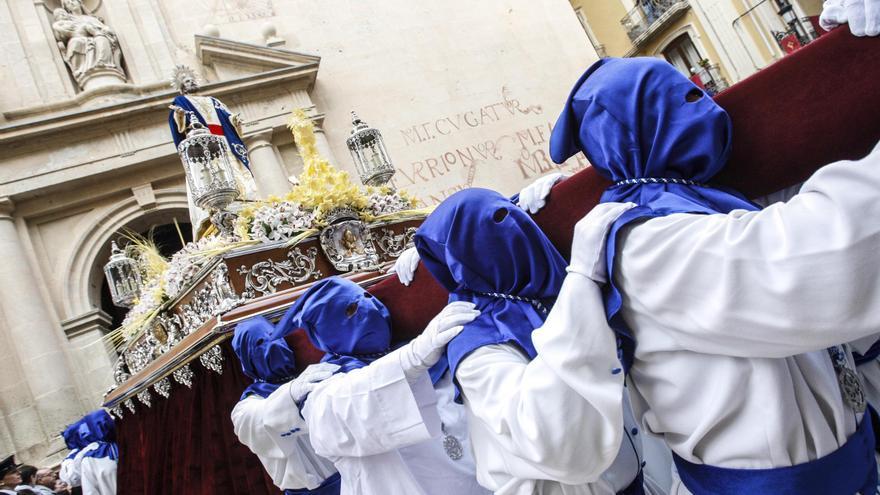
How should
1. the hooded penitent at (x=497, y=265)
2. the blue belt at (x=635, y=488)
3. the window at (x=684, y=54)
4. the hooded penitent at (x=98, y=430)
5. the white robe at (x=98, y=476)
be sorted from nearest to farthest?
1. the hooded penitent at (x=497, y=265)
2. the blue belt at (x=635, y=488)
3. the white robe at (x=98, y=476)
4. the hooded penitent at (x=98, y=430)
5. the window at (x=684, y=54)

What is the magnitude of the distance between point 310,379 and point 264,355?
571mm

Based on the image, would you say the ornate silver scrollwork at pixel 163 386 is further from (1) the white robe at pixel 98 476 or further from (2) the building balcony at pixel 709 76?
(2) the building balcony at pixel 709 76

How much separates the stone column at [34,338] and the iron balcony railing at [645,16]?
16.8 meters

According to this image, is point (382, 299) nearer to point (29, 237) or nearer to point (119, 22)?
point (29, 237)

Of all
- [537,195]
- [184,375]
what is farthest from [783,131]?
[184,375]

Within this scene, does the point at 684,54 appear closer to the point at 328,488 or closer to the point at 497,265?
the point at 328,488

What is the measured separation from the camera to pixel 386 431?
200 centimetres

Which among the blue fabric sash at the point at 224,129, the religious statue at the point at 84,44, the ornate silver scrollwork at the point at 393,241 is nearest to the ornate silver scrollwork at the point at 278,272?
the ornate silver scrollwork at the point at 393,241

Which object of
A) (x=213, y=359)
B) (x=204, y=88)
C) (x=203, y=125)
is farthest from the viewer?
(x=204, y=88)

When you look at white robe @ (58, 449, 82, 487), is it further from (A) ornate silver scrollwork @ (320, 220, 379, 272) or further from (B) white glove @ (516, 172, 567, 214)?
(B) white glove @ (516, 172, 567, 214)

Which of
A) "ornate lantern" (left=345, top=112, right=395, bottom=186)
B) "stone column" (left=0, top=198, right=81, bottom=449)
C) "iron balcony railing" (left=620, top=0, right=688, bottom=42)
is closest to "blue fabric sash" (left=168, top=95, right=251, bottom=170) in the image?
"ornate lantern" (left=345, top=112, right=395, bottom=186)

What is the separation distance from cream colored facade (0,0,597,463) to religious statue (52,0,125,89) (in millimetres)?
28

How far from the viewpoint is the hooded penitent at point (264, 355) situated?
2.88 m

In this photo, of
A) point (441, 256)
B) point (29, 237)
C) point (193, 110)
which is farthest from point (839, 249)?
point (29, 237)
